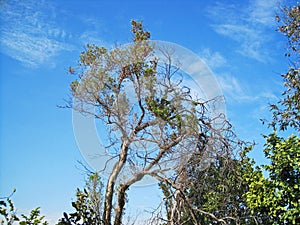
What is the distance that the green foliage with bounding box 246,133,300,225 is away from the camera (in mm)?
4824

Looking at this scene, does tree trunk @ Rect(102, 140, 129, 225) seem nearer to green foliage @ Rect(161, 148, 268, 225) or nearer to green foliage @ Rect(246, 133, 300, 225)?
green foliage @ Rect(161, 148, 268, 225)

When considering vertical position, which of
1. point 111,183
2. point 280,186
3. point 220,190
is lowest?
point 280,186

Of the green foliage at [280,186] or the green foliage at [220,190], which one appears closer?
the green foliage at [280,186]

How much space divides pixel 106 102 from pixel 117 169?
112cm

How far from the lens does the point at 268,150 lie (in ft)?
17.2

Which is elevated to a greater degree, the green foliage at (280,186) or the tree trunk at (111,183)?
Answer: the tree trunk at (111,183)

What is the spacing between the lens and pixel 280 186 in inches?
196

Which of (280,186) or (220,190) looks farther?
(220,190)

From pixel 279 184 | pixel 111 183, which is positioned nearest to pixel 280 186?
pixel 279 184

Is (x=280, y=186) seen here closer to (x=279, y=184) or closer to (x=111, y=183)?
(x=279, y=184)

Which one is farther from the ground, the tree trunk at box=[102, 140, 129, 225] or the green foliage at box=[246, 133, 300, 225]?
the tree trunk at box=[102, 140, 129, 225]

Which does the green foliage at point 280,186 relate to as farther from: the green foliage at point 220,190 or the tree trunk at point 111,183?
the tree trunk at point 111,183

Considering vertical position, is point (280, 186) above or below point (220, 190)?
below

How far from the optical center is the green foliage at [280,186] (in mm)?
4824
